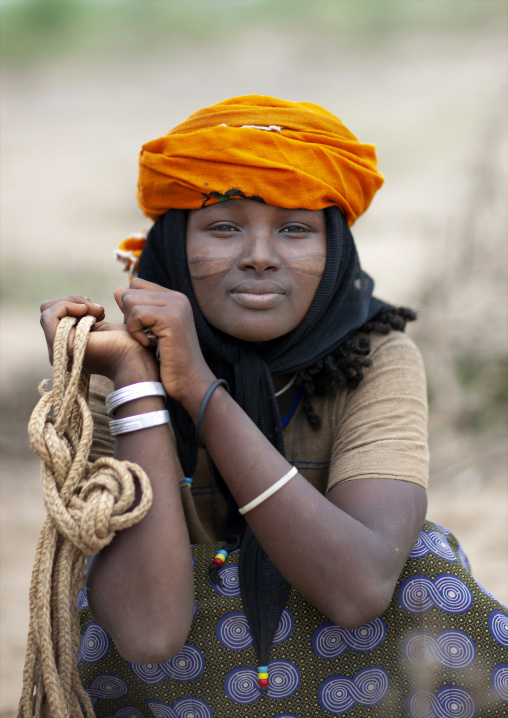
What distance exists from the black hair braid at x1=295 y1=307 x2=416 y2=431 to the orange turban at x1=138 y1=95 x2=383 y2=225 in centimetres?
40

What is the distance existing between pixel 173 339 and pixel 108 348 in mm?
174

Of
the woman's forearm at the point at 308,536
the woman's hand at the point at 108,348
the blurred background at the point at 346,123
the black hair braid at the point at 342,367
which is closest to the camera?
the woman's forearm at the point at 308,536

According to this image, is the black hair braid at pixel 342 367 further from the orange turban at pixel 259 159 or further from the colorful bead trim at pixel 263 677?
the colorful bead trim at pixel 263 677

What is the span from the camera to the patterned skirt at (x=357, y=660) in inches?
73.0

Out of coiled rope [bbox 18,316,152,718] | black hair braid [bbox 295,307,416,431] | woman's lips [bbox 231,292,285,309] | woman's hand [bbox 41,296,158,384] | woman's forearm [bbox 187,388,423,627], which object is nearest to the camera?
coiled rope [bbox 18,316,152,718]

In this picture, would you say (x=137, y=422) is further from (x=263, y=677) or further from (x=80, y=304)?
(x=263, y=677)

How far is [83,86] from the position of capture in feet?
→ 37.3

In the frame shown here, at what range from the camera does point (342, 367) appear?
222cm

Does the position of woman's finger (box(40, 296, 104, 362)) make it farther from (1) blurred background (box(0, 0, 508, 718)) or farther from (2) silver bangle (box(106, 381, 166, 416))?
(1) blurred background (box(0, 0, 508, 718))

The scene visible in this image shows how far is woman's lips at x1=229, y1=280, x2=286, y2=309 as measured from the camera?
2043 millimetres

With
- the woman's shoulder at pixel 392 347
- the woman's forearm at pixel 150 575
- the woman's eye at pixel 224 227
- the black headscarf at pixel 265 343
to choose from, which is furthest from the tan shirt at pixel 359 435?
the woman's eye at pixel 224 227

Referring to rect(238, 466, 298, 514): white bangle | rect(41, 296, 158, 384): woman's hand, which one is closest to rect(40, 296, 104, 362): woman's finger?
rect(41, 296, 158, 384): woman's hand

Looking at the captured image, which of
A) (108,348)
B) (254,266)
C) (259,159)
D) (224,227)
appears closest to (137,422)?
(108,348)

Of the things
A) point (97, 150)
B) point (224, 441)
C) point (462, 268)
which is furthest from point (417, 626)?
point (97, 150)
